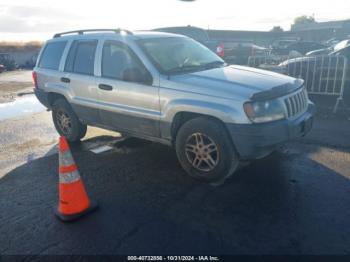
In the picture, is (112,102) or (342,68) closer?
(112,102)

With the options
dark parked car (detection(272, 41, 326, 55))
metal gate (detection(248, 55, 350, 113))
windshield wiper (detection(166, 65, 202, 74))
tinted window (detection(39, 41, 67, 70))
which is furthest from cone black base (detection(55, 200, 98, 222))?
dark parked car (detection(272, 41, 326, 55))

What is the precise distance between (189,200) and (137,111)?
5.12 feet

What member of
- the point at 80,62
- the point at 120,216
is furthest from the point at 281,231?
the point at 80,62

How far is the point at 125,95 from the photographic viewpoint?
4.53 meters

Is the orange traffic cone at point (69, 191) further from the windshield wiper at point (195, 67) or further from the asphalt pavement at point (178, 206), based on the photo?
the windshield wiper at point (195, 67)

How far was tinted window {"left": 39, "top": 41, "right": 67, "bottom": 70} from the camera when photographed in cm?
565

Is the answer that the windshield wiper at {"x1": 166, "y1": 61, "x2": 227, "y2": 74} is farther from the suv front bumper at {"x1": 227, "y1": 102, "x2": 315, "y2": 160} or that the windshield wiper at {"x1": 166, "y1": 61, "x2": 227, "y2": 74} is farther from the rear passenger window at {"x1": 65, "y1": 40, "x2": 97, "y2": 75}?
the rear passenger window at {"x1": 65, "y1": 40, "x2": 97, "y2": 75}

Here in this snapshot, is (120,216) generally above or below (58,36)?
below

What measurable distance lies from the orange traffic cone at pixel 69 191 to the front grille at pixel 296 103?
2.65m

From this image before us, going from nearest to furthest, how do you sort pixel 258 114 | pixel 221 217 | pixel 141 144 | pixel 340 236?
pixel 340 236, pixel 221 217, pixel 258 114, pixel 141 144

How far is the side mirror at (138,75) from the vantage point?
13.8 ft

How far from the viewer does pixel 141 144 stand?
5.68 meters

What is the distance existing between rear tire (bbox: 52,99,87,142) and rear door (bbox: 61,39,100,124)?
26cm

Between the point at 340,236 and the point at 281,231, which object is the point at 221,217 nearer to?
the point at 281,231
